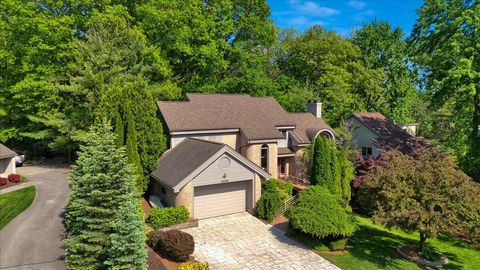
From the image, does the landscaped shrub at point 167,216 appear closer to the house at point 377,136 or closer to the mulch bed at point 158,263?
the mulch bed at point 158,263

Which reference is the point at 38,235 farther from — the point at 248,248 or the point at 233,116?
the point at 233,116

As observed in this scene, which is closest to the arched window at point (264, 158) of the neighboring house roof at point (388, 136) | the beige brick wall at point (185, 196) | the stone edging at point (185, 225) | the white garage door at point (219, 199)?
the white garage door at point (219, 199)

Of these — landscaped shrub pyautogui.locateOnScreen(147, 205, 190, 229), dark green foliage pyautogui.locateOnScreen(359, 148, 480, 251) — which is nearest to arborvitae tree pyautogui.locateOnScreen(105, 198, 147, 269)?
landscaped shrub pyautogui.locateOnScreen(147, 205, 190, 229)

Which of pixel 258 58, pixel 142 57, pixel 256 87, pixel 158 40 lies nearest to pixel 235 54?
pixel 258 58

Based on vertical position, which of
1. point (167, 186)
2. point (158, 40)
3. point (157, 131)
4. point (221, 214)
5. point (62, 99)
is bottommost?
point (221, 214)

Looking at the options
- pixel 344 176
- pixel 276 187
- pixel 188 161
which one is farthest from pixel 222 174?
pixel 344 176

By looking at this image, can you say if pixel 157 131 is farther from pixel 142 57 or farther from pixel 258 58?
pixel 258 58
